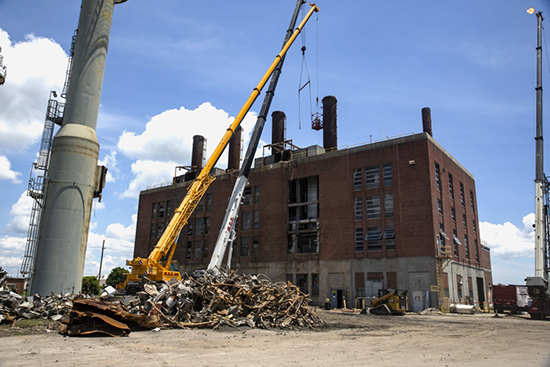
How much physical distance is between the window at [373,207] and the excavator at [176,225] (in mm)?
18077

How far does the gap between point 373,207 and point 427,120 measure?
14101mm

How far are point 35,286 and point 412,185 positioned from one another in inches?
1311

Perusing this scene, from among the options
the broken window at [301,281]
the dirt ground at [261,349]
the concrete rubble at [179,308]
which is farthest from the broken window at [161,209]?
the dirt ground at [261,349]

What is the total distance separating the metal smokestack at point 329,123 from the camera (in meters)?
50.6

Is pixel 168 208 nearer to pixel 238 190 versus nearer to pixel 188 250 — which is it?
pixel 188 250

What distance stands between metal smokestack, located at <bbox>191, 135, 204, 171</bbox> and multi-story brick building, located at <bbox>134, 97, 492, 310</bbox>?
7.69 m

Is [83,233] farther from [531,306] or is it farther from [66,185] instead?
[531,306]

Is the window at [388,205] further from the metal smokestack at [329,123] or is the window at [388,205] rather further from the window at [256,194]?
the window at [256,194]

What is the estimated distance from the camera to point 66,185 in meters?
19.4

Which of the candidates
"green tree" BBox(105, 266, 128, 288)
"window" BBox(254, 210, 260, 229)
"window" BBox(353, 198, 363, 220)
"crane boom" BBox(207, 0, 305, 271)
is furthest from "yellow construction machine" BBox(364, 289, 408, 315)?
"green tree" BBox(105, 266, 128, 288)

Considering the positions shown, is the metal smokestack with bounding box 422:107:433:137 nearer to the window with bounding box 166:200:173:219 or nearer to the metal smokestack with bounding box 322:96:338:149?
the metal smokestack with bounding box 322:96:338:149

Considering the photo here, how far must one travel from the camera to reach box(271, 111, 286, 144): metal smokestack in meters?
55.1

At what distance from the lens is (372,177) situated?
43531 mm

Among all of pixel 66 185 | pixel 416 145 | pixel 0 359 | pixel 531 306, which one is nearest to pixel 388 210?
pixel 416 145
